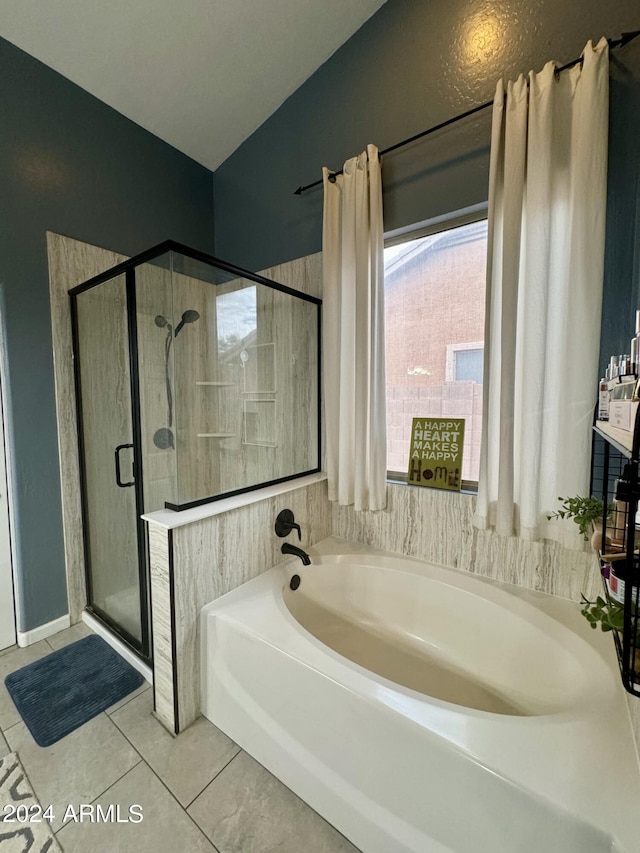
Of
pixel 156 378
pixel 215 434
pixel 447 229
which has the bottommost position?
pixel 215 434

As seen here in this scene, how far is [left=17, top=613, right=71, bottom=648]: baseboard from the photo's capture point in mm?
1920

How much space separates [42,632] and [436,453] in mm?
2437

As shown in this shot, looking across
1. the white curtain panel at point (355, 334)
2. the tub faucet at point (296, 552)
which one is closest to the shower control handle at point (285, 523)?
the tub faucet at point (296, 552)

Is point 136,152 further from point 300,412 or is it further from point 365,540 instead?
point 365,540

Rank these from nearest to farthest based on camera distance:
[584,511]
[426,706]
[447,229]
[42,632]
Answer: [426,706], [584,511], [447,229], [42,632]

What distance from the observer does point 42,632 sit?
77.9 inches

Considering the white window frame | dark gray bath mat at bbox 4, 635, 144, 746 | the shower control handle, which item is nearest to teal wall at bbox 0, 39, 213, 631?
dark gray bath mat at bbox 4, 635, 144, 746

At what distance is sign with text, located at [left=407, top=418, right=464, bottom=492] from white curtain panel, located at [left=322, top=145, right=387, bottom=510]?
18 cm

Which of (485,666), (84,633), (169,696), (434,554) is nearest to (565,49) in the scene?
(434,554)

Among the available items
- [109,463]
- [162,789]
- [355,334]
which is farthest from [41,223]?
[162,789]

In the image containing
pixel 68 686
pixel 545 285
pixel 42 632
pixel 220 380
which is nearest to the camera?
pixel 545 285

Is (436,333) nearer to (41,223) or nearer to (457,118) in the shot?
(457,118)

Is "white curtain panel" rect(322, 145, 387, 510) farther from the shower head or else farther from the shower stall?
the shower head

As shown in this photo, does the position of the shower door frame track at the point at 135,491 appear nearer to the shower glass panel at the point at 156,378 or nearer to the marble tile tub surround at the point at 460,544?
the shower glass panel at the point at 156,378
